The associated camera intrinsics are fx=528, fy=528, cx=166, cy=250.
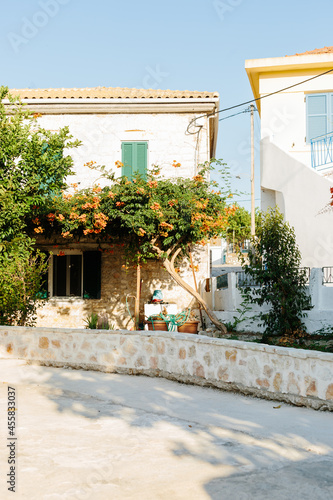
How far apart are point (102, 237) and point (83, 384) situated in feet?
→ 21.2

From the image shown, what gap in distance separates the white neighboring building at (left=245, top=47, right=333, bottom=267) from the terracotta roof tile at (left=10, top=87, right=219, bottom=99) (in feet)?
8.23

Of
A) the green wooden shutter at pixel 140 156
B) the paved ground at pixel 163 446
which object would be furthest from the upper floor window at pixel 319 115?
the paved ground at pixel 163 446

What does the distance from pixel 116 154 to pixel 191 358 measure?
872cm

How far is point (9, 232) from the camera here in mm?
12055

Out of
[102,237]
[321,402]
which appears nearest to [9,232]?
[102,237]

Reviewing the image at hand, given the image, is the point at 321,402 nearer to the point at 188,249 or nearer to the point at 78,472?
the point at 78,472

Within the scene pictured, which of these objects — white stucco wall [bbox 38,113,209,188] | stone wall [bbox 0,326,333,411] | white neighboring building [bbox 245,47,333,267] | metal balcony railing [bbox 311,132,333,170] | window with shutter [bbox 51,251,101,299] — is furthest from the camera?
window with shutter [bbox 51,251,101,299]

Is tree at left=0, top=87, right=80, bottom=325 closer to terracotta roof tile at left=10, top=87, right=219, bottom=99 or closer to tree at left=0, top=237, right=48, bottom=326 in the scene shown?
tree at left=0, top=237, right=48, bottom=326

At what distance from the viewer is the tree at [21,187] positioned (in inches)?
452

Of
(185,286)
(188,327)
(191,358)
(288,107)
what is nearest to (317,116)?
(288,107)

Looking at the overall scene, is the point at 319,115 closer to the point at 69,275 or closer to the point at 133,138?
the point at 133,138

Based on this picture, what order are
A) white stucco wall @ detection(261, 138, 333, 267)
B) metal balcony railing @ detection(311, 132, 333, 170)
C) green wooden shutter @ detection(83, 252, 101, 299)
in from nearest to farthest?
white stucco wall @ detection(261, 138, 333, 267) < metal balcony railing @ detection(311, 132, 333, 170) < green wooden shutter @ detection(83, 252, 101, 299)

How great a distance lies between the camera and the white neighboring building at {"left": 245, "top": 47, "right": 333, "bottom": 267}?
48.6 feet

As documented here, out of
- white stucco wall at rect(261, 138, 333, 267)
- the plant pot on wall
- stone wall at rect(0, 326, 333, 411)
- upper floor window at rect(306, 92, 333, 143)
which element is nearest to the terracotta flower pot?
the plant pot on wall
